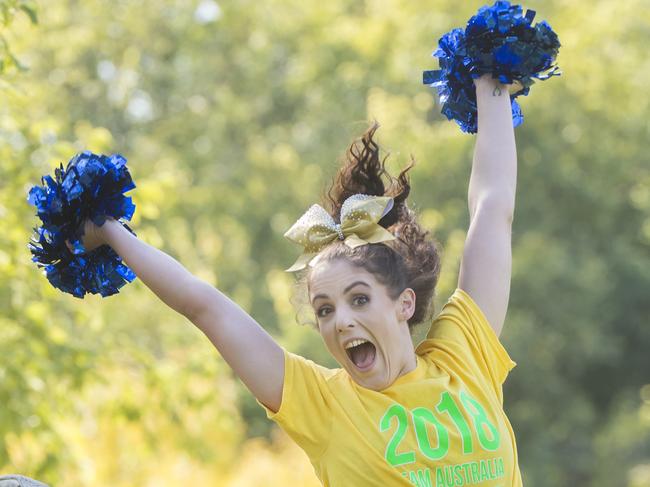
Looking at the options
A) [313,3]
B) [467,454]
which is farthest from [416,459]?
[313,3]

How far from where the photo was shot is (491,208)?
2.95 m

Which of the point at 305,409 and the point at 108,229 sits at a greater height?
the point at 108,229

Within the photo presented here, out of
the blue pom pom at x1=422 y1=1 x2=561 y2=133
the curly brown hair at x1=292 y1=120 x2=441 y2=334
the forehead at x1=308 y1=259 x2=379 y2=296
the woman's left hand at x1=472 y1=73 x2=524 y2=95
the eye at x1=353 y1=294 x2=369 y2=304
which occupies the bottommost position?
the eye at x1=353 y1=294 x2=369 y2=304

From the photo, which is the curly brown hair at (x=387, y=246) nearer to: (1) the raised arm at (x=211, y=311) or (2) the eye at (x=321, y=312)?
(2) the eye at (x=321, y=312)

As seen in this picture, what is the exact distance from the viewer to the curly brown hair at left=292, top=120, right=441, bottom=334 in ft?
8.99

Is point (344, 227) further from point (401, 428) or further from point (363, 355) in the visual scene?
point (401, 428)

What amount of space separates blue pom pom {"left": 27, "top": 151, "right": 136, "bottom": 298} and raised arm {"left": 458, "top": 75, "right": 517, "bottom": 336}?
817 millimetres

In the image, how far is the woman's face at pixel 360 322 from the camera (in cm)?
264

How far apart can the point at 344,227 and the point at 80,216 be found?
0.60 meters

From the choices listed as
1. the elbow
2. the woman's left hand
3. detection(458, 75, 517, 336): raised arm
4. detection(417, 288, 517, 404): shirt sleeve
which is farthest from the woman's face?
the woman's left hand

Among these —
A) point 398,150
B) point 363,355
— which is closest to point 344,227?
point 363,355

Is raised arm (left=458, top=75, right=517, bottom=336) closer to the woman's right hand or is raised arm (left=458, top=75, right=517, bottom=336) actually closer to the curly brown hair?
the curly brown hair

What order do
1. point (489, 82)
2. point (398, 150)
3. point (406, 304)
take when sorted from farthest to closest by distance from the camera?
point (398, 150) → point (489, 82) → point (406, 304)

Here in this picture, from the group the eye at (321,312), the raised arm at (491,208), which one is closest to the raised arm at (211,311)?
the eye at (321,312)
